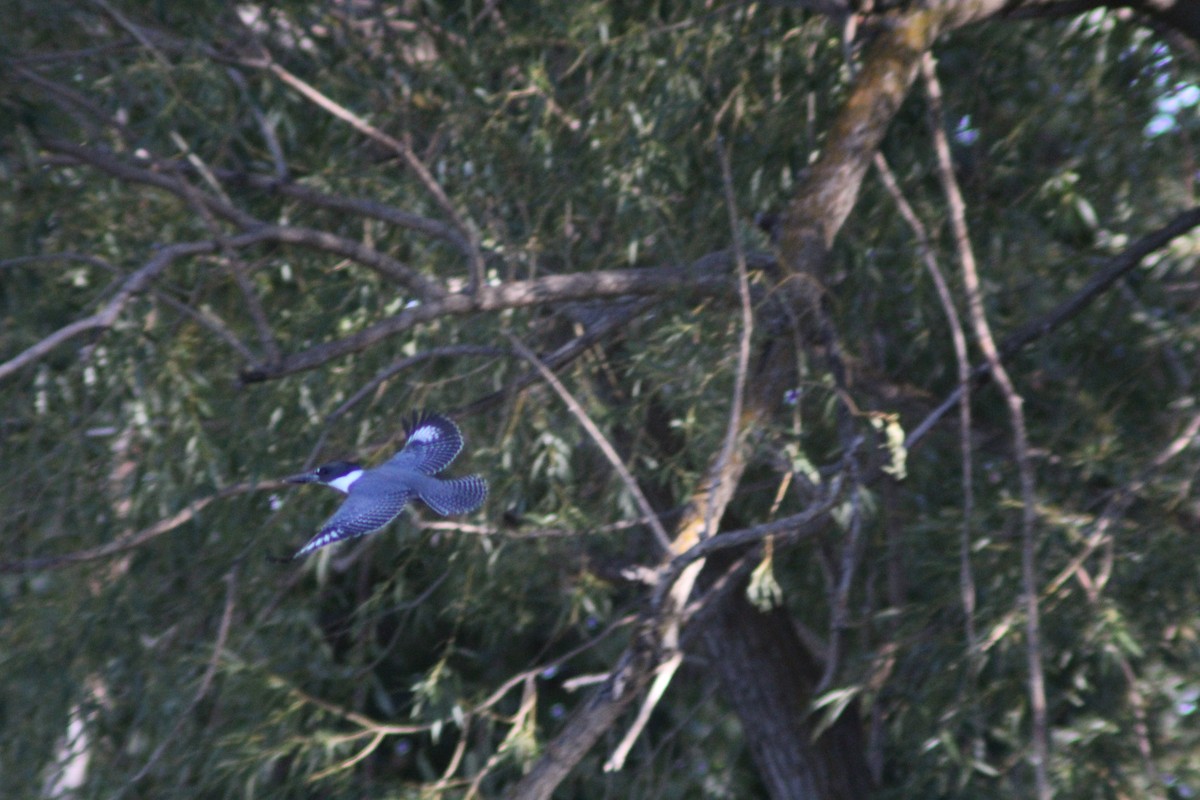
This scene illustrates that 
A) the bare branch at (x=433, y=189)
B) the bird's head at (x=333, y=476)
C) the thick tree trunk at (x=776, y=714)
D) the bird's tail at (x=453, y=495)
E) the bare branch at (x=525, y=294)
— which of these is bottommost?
the thick tree trunk at (x=776, y=714)

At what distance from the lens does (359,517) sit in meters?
2.55

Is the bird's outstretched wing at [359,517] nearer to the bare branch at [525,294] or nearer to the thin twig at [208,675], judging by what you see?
the bare branch at [525,294]

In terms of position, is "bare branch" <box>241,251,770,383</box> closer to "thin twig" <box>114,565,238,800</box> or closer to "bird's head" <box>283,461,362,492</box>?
"bird's head" <box>283,461,362,492</box>

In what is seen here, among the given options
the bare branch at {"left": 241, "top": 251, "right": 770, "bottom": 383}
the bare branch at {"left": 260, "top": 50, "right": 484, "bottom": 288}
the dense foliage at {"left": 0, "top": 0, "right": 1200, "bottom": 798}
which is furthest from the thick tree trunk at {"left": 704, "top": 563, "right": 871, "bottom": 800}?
the bare branch at {"left": 260, "top": 50, "right": 484, "bottom": 288}

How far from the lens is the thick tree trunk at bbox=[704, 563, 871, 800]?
14.6 ft

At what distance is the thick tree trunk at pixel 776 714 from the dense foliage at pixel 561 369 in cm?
20

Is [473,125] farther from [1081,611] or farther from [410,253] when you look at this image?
[1081,611]

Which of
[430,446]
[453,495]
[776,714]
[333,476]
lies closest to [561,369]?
[430,446]

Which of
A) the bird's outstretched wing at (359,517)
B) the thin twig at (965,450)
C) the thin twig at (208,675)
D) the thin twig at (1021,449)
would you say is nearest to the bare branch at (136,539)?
the thin twig at (208,675)

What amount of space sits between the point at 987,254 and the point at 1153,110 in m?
0.58

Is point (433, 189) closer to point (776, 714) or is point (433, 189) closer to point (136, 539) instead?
point (136, 539)

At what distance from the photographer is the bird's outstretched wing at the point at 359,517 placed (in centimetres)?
244

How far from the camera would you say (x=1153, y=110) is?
398 centimetres

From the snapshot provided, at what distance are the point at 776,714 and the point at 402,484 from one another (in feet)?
6.68
